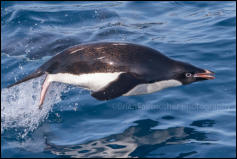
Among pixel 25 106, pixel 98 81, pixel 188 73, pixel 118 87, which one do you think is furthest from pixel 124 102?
pixel 25 106

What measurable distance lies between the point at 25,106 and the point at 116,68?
2.09 meters

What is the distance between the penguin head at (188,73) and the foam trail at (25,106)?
7.91 feet

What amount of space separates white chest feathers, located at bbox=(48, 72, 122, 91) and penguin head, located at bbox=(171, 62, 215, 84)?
1185 mm

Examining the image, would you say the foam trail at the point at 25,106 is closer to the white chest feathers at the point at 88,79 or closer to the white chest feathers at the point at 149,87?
the white chest feathers at the point at 88,79

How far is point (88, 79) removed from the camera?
8.07m

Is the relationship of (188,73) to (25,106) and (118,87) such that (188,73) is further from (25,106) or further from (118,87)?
(25,106)

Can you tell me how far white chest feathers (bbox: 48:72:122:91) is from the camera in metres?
7.95

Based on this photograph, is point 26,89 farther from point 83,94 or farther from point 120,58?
point 120,58

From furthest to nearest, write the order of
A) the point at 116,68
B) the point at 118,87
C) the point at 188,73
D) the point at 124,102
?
1. the point at 124,102
2. the point at 188,73
3. the point at 116,68
4. the point at 118,87

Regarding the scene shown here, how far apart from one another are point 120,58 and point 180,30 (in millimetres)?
5264

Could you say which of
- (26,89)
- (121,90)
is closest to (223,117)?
(121,90)

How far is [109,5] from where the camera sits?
15.5m

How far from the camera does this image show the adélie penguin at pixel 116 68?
7934 millimetres

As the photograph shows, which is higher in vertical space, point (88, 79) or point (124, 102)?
point (88, 79)
